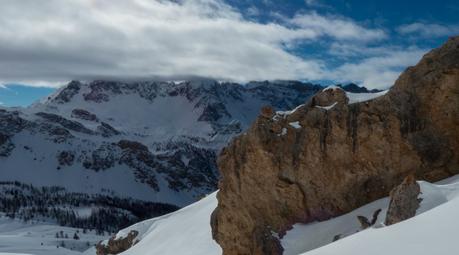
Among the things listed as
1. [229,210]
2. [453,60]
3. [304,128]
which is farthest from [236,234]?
[453,60]

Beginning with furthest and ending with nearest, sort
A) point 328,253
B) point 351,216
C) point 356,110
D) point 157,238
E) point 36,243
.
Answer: point 36,243 < point 157,238 < point 356,110 < point 351,216 < point 328,253

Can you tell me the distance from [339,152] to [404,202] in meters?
9.18

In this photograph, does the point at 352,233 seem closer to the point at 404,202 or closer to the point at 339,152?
the point at 339,152

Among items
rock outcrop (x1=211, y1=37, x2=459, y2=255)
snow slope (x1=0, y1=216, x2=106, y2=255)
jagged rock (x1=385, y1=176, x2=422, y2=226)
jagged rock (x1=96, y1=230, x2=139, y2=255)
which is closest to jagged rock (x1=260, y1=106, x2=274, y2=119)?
rock outcrop (x1=211, y1=37, x2=459, y2=255)

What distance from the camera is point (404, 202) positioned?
17266mm

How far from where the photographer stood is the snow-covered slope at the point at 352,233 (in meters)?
12.2

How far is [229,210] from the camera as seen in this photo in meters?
31.2

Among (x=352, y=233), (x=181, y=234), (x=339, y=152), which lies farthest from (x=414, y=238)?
(x=181, y=234)

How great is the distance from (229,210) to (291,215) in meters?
4.86

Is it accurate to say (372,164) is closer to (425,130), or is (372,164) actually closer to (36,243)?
(425,130)

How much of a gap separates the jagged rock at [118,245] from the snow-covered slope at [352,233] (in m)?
1.12

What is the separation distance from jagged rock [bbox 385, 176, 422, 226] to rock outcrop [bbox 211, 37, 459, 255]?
707 cm

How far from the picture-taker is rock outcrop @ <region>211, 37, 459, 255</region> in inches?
982

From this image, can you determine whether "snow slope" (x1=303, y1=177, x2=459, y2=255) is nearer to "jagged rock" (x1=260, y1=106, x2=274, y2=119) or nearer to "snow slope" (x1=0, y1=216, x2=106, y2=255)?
"jagged rock" (x1=260, y1=106, x2=274, y2=119)
